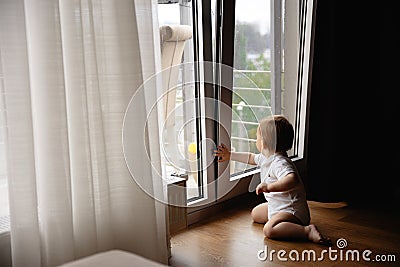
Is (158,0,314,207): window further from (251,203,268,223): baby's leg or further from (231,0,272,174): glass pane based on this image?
(251,203,268,223): baby's leg

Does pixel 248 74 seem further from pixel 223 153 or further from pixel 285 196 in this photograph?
pixel 285 196

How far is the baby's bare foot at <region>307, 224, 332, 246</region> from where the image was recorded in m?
2.40

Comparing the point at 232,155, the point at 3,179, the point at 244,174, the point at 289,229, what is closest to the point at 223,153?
the point at 232,155

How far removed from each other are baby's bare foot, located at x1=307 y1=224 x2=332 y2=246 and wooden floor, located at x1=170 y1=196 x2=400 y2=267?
0.03 meters

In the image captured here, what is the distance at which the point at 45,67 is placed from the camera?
1713 millimetres

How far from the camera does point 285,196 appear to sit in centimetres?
255

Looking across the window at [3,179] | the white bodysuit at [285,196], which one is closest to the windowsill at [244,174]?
the white bodysuit at [285,196]

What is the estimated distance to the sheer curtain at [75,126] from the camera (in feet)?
5.45

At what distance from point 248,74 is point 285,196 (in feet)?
2.88

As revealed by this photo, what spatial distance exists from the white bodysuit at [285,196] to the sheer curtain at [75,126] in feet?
2.20

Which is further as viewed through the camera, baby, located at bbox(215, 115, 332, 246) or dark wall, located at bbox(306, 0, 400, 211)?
dark wall, located at bbox(306, 0, 400, 211)

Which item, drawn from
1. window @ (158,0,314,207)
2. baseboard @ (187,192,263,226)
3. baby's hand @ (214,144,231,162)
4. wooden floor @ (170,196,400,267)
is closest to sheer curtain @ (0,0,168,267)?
wooden floor @ (170,196,400,267)

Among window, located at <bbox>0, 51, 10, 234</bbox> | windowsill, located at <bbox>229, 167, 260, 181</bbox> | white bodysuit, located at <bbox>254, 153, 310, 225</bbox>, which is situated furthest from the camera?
windowsill, located at <bbox>229, 167, 260, 181</bbox>

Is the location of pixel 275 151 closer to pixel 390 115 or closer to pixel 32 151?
pixel 390 115
